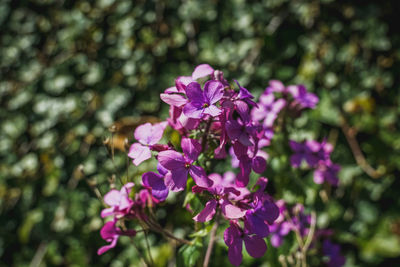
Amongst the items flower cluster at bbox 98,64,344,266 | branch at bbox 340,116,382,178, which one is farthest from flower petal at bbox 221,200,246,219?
branch at bbox 340,116,382,178

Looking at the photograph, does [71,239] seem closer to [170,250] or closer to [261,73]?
[170,250]

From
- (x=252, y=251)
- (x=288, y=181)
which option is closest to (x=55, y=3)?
(x=288, y=181)

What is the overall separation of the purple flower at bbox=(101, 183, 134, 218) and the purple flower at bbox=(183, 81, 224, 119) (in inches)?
10.6

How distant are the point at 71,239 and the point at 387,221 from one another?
161 cm

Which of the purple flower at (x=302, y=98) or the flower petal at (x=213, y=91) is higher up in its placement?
the flower petal at (x=213, y=91)

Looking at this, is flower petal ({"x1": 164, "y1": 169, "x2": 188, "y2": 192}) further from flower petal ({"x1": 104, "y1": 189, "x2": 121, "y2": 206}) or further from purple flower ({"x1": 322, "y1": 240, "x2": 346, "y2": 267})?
purple flower ({"x1": 322, "y1": 240, "x2": 346, "y2": 267})

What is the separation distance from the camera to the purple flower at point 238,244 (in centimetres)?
77

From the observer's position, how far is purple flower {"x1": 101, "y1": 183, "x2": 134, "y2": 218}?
0.87 m

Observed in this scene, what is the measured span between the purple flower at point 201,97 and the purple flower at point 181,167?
7 cm

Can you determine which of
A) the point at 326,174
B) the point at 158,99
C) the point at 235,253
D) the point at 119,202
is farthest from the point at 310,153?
the point at 158,99

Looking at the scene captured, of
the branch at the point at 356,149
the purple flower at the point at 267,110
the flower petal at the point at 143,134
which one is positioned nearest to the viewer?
the flower petal at the point at 143,134

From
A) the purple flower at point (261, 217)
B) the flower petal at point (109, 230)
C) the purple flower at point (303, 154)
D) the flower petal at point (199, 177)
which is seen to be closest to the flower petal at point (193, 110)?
the flower petal at point (199, 177)

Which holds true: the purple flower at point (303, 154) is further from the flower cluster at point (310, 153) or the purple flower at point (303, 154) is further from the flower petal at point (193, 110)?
the flower petal at point (193, 110)

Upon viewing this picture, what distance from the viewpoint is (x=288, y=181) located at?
129 cm
